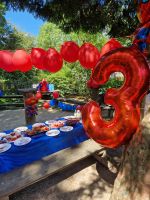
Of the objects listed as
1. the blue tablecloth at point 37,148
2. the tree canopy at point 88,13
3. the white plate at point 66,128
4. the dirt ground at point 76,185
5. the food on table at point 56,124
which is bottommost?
the dirt ground at point 76,185

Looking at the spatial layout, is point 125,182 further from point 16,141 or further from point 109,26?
point 109,26

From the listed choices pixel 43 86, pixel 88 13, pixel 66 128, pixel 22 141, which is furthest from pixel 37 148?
pixel 43 86

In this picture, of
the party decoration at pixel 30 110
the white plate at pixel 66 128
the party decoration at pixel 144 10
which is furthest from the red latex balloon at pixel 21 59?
the party decoration at pixel 144 10

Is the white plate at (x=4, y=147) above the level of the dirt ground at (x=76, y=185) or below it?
above

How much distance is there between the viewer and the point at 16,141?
2.92 m

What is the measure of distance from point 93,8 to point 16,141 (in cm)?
288

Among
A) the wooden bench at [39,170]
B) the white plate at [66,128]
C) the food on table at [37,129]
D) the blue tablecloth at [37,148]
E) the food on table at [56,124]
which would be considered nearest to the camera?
the wooden bench at [39,170]

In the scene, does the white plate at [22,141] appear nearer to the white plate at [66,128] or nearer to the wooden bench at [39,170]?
the wooden bench at [39,170]

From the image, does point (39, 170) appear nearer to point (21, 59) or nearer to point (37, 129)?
point (37, 129)

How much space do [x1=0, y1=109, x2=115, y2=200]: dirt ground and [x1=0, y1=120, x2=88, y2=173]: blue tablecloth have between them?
0.55m

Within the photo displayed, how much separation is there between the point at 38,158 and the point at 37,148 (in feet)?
0.55

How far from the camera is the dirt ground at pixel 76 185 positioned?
9.09ft

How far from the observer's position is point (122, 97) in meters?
1.17

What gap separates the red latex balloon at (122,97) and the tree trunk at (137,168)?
88 mm
